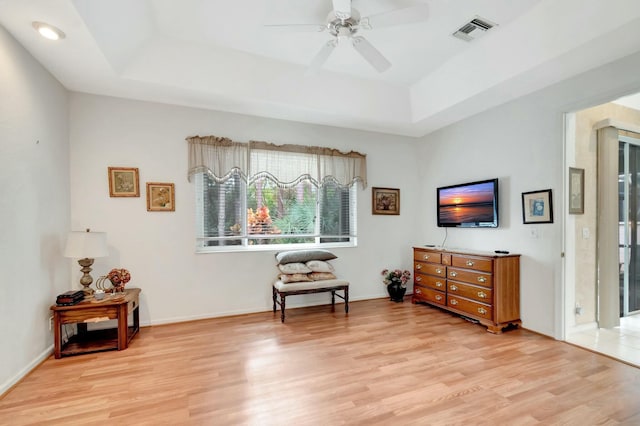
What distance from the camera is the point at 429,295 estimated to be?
4.38 metres

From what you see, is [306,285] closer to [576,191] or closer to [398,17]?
[398,17]

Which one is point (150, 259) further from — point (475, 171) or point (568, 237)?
point (568, 237)

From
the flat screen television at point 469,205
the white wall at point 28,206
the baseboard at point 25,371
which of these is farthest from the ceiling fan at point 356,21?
the baseboard at point 25,371

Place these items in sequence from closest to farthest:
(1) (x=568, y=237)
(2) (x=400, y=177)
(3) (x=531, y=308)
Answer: (1) (x=568, y=237)
(3) (x=531, y=308)
(2) (x=400, y=177)

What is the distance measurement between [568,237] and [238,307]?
158 inches

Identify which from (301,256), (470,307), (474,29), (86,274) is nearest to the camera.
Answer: (474,29)

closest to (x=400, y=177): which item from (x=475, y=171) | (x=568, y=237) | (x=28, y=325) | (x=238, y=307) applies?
(x=475, y=171)

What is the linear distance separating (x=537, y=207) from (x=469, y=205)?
894 millimetres

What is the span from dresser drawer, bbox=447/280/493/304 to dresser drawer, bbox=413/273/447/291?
0.10 meters

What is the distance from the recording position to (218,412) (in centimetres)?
202

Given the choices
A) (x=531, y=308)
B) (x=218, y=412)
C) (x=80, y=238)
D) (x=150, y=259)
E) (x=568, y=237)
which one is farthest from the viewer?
(x=150, y=259)

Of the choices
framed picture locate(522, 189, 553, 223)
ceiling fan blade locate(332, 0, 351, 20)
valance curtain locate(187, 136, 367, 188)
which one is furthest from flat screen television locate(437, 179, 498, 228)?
ceiling fan blade locate(332, 0, 351, 20)

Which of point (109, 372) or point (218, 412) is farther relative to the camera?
point (109, 372)

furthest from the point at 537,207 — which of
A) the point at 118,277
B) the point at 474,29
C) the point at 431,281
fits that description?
the point at 118,277
